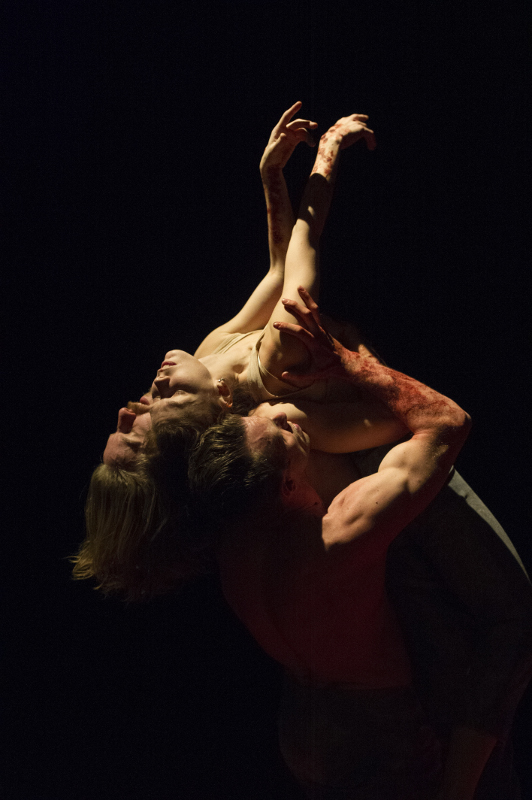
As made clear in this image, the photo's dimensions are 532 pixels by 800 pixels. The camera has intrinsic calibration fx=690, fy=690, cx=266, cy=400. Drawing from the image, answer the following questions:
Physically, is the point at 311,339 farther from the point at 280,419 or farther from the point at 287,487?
the point at 287,487

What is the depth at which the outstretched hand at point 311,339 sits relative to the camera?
1608 millimetres

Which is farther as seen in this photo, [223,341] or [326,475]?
[223,341]

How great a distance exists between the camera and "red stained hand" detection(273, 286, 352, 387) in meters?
1.61

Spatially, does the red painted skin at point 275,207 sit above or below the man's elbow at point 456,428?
above

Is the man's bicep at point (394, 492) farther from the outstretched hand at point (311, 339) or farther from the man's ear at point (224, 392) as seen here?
the man's ear at point (224, 392)

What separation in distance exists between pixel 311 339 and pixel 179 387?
1.10ft

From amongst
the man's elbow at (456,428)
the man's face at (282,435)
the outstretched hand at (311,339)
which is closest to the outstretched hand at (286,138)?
the outstretched hand at (311,339)

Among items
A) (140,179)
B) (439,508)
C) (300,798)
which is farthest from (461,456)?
(140,179)

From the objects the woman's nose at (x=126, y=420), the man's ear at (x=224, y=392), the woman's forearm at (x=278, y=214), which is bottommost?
the woman's nose at (x=126, y=420)

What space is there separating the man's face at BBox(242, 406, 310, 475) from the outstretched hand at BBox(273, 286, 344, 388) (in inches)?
4.5

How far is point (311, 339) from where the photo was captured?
163cm

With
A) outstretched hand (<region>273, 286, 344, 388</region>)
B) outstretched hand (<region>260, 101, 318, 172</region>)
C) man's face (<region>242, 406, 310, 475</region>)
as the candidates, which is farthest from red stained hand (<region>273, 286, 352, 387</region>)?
outstretched hand (<region>260, 101, 318, 172</region>)

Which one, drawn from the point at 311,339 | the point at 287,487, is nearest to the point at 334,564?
the point at 287,487

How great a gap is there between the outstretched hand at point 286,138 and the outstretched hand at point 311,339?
0.47m
